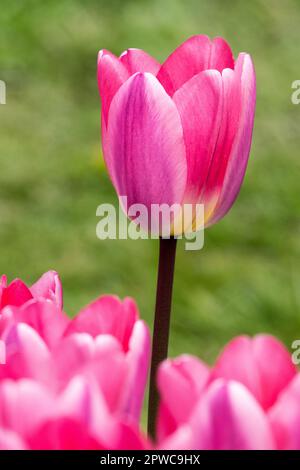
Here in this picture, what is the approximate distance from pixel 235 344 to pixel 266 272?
200cm

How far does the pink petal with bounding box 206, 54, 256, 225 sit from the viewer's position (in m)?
0.76

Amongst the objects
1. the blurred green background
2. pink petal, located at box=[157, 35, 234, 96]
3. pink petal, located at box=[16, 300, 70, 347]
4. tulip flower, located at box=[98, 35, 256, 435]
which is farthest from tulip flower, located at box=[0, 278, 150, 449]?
the blurred green background

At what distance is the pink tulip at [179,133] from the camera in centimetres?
74

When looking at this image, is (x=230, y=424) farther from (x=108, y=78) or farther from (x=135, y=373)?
(x=108, y=78)

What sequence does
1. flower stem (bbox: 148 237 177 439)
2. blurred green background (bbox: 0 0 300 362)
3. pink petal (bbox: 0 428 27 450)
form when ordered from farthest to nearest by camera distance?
blurred green background (bbox: 0 0 300 362) < flower stem (bbox: 148 237 177 439) < pink petal (bbox: 0 428 27 450)

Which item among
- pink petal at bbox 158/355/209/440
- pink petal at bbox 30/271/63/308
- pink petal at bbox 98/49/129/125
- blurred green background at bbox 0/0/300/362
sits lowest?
pink petal at bbox 158/355/209/440

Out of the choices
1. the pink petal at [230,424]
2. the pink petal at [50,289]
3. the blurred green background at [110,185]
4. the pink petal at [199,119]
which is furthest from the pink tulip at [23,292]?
the blurred green background at [110,185]

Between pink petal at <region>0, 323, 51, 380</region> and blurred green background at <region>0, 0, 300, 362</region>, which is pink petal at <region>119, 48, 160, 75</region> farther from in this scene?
blurred green background at <region>0, 0, 300, 362</region>

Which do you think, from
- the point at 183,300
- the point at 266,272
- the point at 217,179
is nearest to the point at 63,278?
the point at 183,300

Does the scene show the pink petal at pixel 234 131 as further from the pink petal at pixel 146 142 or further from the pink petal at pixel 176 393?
the pink petal at pixel 176 393

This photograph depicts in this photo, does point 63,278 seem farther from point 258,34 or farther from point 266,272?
point 258,34

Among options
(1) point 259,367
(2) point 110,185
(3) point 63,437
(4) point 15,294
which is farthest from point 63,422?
(2) point 110,185

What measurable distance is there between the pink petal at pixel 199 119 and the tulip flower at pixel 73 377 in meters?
0.16

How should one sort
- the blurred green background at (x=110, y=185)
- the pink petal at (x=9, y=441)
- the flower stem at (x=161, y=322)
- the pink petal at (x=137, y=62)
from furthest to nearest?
the blurred green background at (x=110, y=185) < the pink petal at (x=137, y=62) < the flower stem at (x=161, y=322) < the pink petal at (x=9, y=441)
